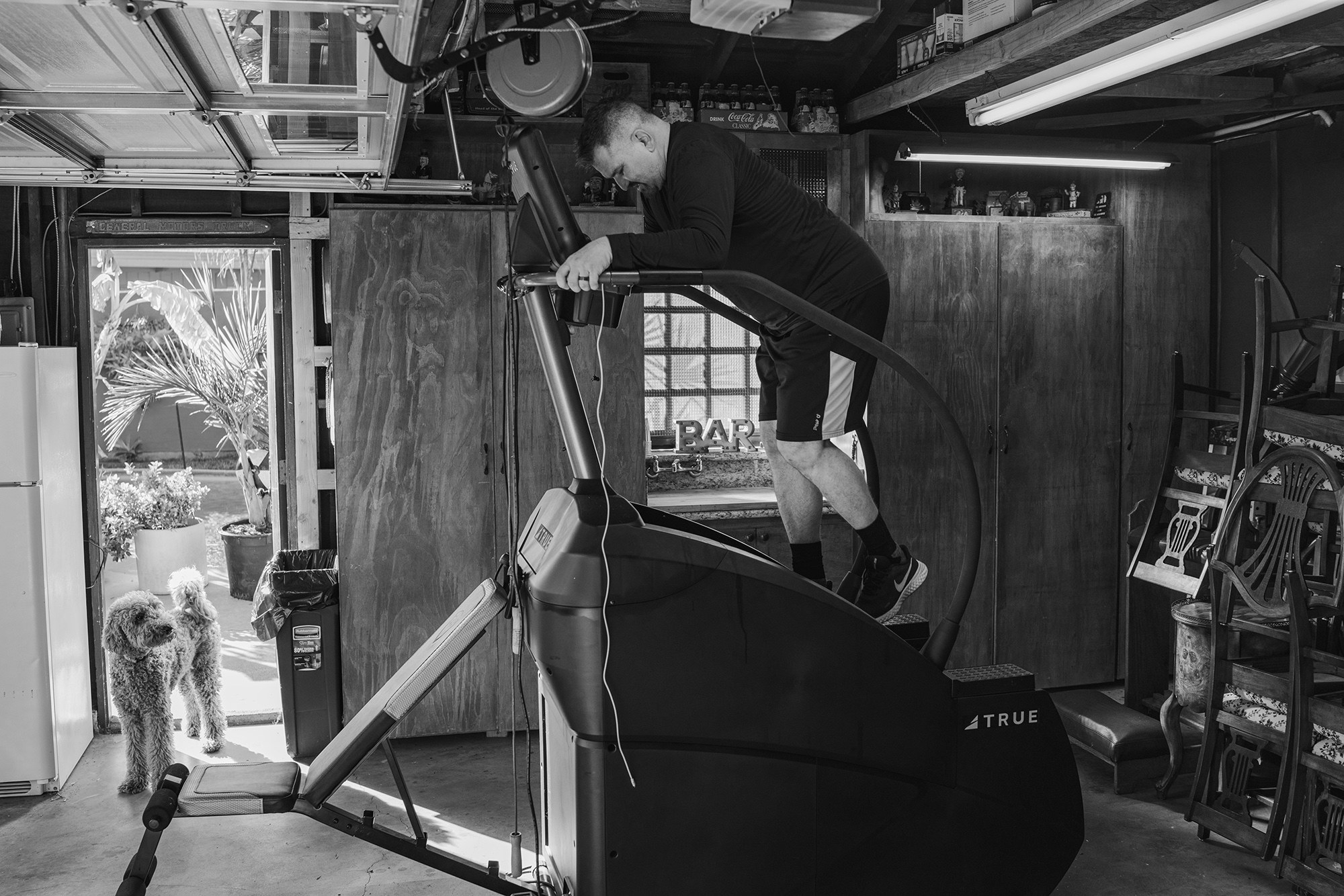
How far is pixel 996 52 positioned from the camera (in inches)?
145

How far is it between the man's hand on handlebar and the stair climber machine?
0.05 meters

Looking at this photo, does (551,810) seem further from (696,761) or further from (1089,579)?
(1089,579)

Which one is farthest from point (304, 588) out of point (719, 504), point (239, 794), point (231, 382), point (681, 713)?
point (231, 382)

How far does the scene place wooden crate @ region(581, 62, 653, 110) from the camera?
15.5 feet

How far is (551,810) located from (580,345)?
2219mm

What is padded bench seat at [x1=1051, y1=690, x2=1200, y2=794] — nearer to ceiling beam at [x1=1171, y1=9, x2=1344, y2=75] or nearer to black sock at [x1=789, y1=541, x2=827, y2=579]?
black sock at [x1=789, y1=541, x2=827, y2=579]

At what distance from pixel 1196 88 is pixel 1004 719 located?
2.89 metres

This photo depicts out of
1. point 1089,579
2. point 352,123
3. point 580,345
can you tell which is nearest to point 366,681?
point 580,345

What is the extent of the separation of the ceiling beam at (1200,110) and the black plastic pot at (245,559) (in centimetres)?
525

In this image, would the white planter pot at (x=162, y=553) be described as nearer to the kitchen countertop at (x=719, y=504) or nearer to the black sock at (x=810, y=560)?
the kitchen countertop at (x=719, y=504)

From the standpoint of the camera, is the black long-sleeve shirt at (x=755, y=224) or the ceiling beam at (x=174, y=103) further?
the ceiling beam at (x=174, y=103)

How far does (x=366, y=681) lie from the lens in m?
4.36

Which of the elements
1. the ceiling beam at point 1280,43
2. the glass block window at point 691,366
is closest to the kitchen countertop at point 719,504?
the glass block window at point 691,366

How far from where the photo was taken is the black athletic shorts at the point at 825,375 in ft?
9.39
